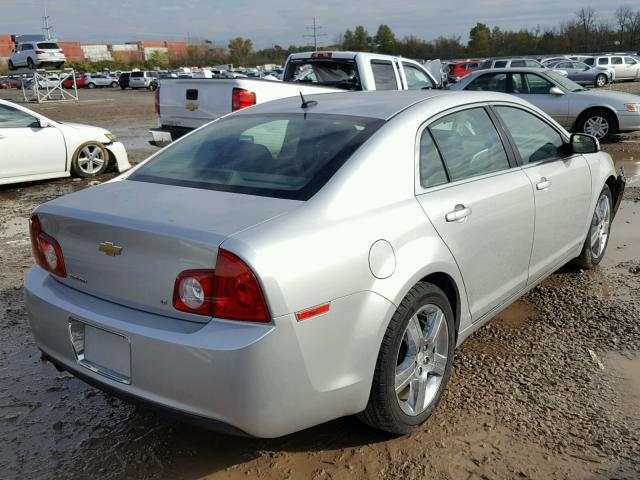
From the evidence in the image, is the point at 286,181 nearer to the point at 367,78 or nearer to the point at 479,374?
the point at 479,374

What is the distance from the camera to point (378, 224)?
269cm

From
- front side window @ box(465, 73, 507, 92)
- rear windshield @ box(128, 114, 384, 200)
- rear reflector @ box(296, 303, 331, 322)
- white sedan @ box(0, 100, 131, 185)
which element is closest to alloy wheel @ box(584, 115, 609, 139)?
front side window @ box(465, 73, 507, 92)

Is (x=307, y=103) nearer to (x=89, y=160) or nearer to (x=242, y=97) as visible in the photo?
(x=242, y=97)

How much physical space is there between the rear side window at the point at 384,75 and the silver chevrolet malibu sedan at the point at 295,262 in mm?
5876

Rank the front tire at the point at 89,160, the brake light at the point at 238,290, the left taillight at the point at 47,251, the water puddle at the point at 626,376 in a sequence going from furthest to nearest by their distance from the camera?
the front tire at the point at 89,160 < the water puddle at the point at 626,376 < the left taillight at the point at 47,251 < the brake light at the point at 238,290

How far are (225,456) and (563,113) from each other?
11.5m

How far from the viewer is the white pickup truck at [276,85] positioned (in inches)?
319

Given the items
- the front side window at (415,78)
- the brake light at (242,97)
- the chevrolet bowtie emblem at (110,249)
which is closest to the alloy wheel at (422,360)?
the chevrolet bowtie emblem at (110,249)

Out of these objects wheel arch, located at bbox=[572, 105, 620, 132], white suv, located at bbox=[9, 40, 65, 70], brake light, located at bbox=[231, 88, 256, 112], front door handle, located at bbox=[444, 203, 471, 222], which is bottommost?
front door handle, located at bbox=[444, 203, 471, 222]

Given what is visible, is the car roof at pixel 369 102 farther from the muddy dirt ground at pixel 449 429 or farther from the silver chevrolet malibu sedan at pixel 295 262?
the muddy dirt ground at pixel 449 429

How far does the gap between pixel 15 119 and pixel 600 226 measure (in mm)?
8069

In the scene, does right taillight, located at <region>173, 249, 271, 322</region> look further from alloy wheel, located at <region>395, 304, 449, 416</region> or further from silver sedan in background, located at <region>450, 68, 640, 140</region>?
silver sedan in background, located at <region>450, 68, 640, 140</region>

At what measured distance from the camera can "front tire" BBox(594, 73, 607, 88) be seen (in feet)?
111

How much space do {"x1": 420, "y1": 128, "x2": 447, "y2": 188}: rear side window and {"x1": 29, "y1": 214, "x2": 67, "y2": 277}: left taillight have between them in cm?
176
